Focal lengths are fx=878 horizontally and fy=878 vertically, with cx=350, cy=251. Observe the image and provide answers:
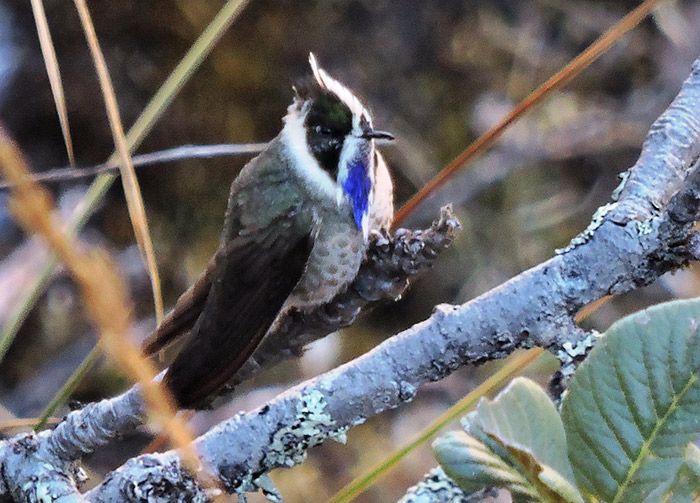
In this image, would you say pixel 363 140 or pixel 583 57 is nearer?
pixel 583 57

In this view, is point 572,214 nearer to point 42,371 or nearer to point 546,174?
point 546,174

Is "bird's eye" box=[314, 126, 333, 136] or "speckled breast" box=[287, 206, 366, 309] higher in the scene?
"bird's eye" box=[314, 126, 333, 136]

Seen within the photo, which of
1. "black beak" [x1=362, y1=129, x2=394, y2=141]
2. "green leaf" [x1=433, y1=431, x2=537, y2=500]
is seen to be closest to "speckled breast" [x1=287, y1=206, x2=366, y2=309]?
"black beak" [x1=362, y1=129, x2=394, y2=141]

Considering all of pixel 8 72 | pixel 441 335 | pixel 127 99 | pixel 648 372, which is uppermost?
pixel 8 72

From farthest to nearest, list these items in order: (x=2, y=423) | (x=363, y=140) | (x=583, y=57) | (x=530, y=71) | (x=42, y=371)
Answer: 1. (x=530, y=71)
2. (x=42, y=371)
3. (x=363, y=140)
4. (x=2, y=423)
5. (x=583, y=57)

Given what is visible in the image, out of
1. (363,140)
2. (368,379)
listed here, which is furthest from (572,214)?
(368,379)

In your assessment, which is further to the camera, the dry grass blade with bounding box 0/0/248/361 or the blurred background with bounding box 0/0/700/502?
the blurred background with bounding box 0/0/700/502

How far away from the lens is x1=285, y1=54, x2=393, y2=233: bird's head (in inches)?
43.9

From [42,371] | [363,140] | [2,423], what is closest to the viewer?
[2,423]

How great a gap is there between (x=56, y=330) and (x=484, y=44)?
113cm

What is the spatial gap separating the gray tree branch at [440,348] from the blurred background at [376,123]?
101 centimetres

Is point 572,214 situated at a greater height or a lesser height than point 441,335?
greater

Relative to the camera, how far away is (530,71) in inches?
78.6

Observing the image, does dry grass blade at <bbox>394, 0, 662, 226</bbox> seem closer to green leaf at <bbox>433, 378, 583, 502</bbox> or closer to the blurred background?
green leaf at <bbox>433, 378, 583, 502</bbox>
